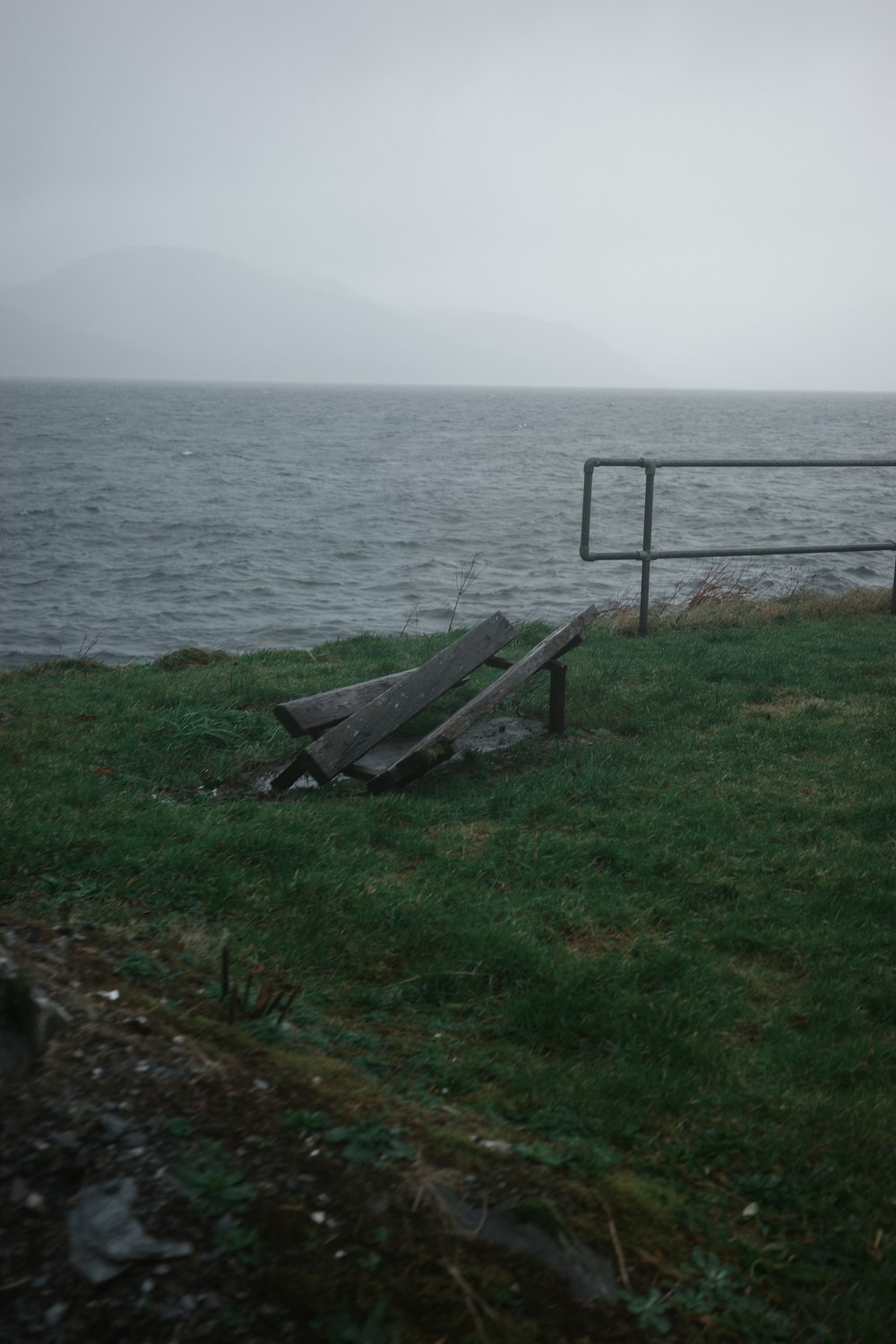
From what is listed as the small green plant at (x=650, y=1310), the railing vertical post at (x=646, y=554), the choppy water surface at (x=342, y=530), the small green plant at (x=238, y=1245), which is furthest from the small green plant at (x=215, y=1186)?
the choppy water surface at (x=342, y=530)

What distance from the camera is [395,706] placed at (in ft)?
20.0

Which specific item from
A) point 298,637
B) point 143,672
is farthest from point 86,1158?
point 298,637

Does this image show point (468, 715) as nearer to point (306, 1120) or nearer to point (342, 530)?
point (306, 1120)

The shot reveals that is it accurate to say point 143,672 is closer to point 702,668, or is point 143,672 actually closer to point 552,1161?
point 702,668

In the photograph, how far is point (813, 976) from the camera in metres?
3.88

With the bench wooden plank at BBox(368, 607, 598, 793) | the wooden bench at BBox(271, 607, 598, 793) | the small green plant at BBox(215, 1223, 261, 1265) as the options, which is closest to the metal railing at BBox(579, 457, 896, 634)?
the bench wooden plank at BBox(368, 607, 598, 793)

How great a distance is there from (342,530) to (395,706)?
2200cm

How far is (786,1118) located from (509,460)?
46036mm

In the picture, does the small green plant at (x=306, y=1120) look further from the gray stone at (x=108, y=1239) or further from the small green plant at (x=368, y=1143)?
the gray stone at (x=108, y=1239)

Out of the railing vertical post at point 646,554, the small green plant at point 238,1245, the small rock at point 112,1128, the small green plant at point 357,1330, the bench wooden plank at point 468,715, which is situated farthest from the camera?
the railing vertical post at point 646,554

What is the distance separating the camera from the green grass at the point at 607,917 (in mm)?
2822

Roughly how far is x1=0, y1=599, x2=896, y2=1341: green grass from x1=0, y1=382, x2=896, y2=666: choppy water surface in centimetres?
929

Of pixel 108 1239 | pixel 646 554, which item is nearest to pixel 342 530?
pixel 646 554

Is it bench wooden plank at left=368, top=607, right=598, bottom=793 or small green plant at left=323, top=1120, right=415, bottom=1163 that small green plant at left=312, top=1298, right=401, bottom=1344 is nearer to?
small green plant at left=323, top=1120, right=415, bottom=1163
